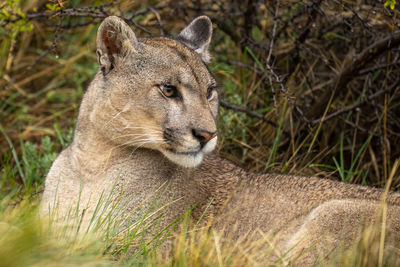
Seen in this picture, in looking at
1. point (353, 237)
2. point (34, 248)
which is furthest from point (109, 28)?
point (353, 237)

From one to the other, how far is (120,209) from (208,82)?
1.47m

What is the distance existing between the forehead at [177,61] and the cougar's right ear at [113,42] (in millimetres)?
209

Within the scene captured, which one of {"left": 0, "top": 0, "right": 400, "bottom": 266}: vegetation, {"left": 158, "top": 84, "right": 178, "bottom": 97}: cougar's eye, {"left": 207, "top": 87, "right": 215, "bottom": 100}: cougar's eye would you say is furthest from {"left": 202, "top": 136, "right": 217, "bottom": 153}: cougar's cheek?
{"left": 0, "top": 0, "right": 400, "bottom": 266}: vegetation

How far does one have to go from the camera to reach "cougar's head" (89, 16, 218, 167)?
443 centimetres

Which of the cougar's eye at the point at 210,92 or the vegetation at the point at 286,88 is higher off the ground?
the cougar's eye at the point at 210,92

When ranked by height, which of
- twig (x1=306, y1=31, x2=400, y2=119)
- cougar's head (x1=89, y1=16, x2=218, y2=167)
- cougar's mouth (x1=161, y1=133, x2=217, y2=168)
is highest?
cougar's head (x1=89, y1=16, x2=218, y2=167)

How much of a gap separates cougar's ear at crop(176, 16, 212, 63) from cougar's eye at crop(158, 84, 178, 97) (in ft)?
3.35

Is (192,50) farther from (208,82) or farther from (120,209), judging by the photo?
(120,209)

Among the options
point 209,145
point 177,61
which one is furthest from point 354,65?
point 209,145

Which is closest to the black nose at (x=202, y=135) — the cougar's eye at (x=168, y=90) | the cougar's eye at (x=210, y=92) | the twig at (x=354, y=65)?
the cougar's eye at (x=168, y=90)

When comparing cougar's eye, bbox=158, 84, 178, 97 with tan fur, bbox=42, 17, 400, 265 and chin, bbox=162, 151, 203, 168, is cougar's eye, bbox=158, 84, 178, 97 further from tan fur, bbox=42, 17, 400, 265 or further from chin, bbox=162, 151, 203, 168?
chin, bbox=162, 151, 203, 168

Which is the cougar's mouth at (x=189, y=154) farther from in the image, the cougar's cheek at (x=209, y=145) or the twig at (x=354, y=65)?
the twig at (x=354, y=65)

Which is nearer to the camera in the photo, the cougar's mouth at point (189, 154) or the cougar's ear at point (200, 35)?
the cougar's mouth at point (189, 154)

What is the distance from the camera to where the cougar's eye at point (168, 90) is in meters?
4.60
